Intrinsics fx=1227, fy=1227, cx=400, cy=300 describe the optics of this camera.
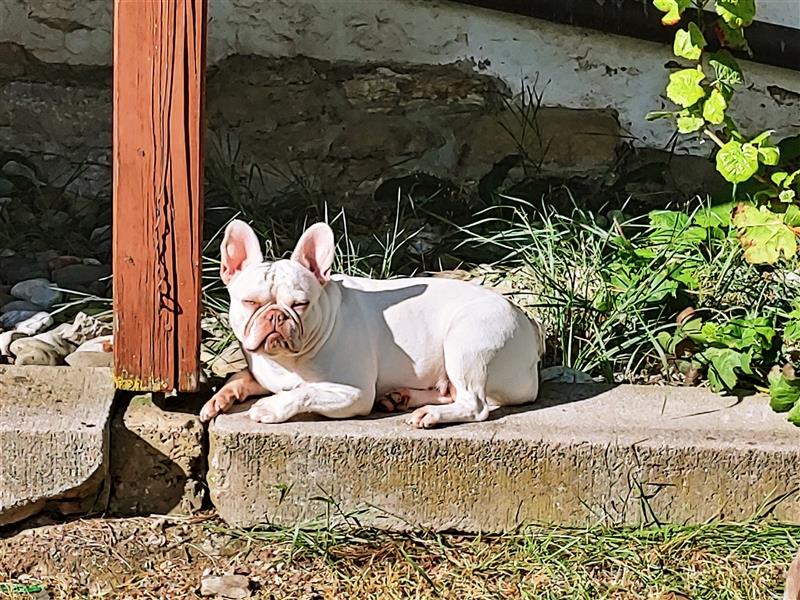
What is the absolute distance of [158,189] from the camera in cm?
325

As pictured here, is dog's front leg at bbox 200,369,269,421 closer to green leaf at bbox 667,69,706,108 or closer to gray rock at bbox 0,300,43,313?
gray rock at bbox 0,300,43,313

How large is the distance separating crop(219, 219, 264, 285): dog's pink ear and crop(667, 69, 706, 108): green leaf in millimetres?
1238

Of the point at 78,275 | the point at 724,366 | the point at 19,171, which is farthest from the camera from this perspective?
the point at 19,171

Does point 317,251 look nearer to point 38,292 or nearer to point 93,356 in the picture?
point 93,356

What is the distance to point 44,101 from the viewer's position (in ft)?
18.8

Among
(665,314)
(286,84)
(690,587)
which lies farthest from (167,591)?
(286,84)

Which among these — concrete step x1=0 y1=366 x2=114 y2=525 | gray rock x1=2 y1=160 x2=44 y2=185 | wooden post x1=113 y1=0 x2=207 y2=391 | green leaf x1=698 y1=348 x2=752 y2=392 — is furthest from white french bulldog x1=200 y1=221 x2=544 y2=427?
gray rock x1=2 y1=160 x2=44 y2=185

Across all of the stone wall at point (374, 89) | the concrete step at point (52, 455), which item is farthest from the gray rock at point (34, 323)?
the stone wall at point (374, 89)

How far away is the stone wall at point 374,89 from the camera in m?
5.72

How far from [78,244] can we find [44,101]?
39.9 inches

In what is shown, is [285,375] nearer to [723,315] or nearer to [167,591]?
[167,591]

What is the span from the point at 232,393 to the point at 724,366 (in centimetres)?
153

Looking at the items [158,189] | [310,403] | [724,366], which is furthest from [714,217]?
[158,189]

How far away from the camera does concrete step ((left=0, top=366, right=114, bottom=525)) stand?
3354mm
